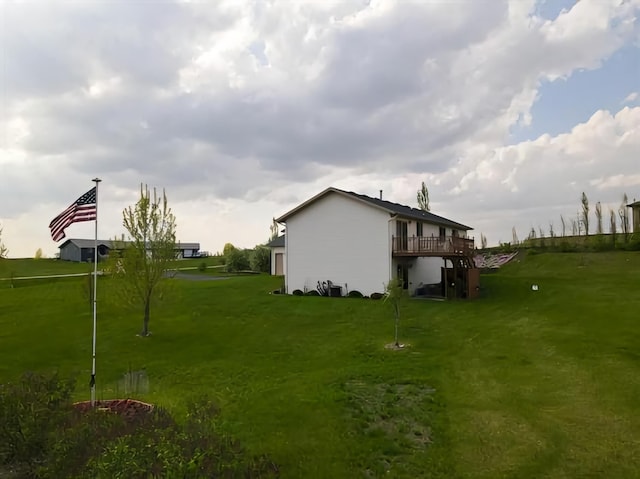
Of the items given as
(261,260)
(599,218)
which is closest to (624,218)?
(599,218)

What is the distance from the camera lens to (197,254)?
330 ft

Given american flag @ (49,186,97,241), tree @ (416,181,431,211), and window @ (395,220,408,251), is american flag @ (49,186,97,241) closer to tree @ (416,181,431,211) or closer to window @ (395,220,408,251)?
window @ (395,220,408,251)

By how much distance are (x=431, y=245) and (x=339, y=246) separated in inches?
213

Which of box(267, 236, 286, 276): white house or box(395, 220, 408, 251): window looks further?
box(267, 236, 286, 276): white house

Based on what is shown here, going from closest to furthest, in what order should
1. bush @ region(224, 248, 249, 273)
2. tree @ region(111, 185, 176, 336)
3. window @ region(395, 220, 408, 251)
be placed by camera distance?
tree @ region(111, 185, 176, 336) → window @ region(395, 220, 408, 251) → bush @ region(224, 248, 249, 273)

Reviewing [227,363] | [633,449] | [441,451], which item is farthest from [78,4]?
[633,449]

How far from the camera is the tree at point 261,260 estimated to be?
48697 millimetres

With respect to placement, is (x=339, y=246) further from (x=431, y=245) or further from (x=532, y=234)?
(x=532, y=234)

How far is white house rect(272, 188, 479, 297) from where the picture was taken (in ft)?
83.3

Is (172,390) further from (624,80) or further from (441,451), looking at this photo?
(624,80)

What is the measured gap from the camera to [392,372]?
37.7ft

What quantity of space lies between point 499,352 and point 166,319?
47.7ft

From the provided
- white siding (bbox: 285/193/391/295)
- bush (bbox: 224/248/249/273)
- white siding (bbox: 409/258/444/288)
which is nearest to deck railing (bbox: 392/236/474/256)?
white siding (bbox: 285/193/391/295)

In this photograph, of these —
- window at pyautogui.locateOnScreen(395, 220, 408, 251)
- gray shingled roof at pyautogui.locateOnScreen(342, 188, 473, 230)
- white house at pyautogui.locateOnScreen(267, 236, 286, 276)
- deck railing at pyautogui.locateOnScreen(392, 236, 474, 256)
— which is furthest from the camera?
white house at pyautogui.locateOnScreen(267, 236, 286, 276)
